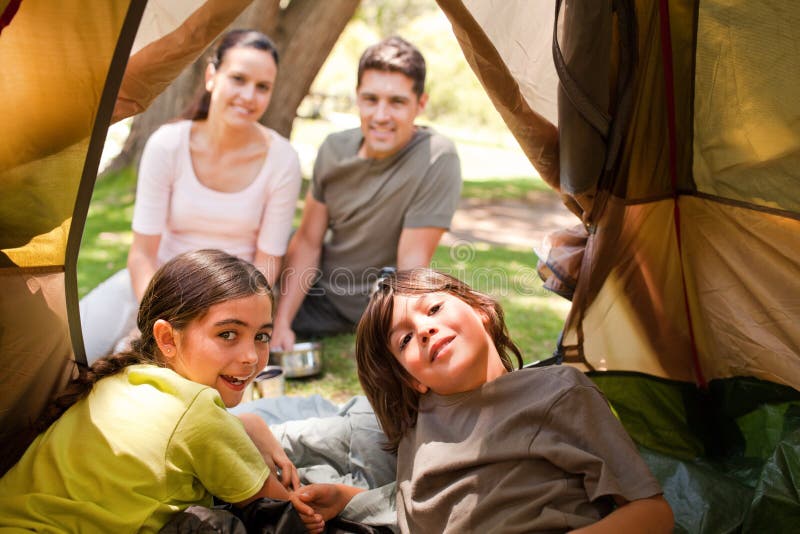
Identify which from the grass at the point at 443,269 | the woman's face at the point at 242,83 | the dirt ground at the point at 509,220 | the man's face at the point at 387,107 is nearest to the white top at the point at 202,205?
the woman's face at the point at 242,83

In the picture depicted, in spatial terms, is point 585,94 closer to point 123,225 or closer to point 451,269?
point 451,269

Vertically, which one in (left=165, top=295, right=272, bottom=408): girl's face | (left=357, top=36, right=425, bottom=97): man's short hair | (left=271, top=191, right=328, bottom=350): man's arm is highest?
(left=357, top=36, right=425, bottom=97): man's short hair

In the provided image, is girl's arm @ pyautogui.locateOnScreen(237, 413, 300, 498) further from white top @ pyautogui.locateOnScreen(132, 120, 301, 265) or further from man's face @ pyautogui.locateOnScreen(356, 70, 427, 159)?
man's face @ pyautogui.locateOnScreen(356, 70, 427, 159)

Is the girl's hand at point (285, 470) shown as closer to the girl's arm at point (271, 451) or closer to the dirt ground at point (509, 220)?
the girl's arm at point (271, 451)

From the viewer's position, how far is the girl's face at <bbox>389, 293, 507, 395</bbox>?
1695 millimetres

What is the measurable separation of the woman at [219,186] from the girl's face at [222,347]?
1.34 meters

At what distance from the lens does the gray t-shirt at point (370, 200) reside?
3395 millimetres

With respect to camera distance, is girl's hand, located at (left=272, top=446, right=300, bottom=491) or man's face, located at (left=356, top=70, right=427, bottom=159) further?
man's face, located at (left=356, top=70, right=427, bottom=159)

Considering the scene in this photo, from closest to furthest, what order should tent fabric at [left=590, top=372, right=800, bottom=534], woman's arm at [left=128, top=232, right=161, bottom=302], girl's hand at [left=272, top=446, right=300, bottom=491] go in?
tent fabric at [left=590, top=372, right=800, bottom=534] → girl's hand at [left=272, top=446, right=300, bottom=491] → woman's arm at [left=128, top=232, right=161, bottom=302]

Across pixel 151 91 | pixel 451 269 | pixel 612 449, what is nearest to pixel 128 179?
pixel 451 269

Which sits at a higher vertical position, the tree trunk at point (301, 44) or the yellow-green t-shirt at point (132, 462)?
the tree trunk at point (301, 44)

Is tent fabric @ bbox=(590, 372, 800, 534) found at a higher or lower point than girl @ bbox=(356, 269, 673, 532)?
lower

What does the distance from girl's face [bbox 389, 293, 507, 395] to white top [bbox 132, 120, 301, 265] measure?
154 cm

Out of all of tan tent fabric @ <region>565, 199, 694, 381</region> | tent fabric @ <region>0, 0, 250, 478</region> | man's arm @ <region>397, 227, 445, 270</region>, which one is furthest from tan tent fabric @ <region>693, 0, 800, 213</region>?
tent fabric @ <region>0, 0, 250, 478</region>
